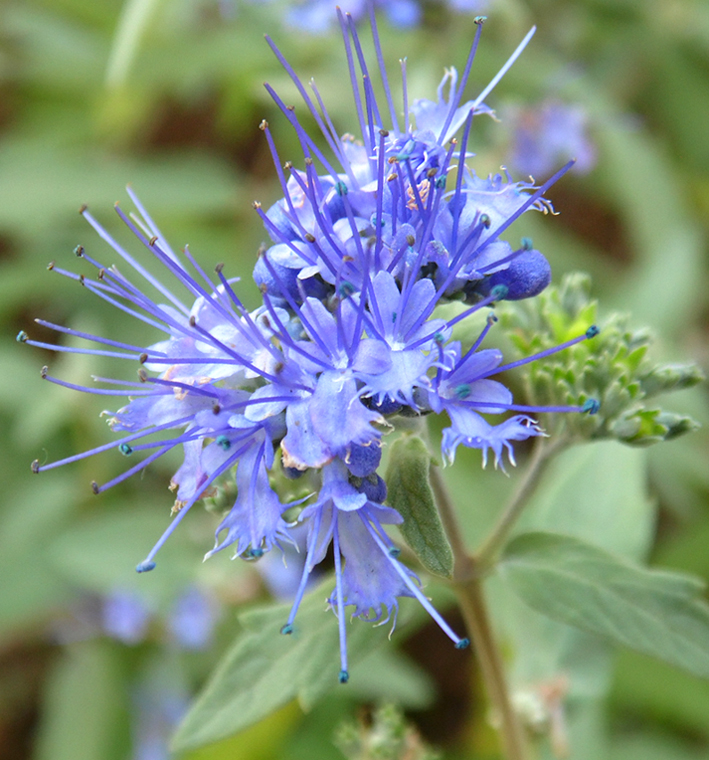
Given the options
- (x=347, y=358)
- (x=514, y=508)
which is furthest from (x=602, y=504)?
(x=347, y=358)

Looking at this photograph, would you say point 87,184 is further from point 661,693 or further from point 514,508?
point 661,693

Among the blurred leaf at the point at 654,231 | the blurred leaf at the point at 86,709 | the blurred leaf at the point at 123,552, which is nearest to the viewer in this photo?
the blurred leaf at the point at 123,552

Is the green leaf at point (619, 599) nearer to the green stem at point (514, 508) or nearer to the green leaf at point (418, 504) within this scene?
the green stem at point (514, 508)

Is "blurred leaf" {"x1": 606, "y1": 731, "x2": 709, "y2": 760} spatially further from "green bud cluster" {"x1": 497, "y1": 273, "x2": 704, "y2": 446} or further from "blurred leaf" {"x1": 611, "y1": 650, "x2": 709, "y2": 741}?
"green bud cluster" {"x1": 497, "y1": 273, "x2": 704, "y2": 446}

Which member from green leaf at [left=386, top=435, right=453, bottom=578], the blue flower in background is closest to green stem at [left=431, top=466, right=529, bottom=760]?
green leaf at [left=386, top=435, right=453, bottom=578]

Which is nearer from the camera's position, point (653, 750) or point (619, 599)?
point (619, 599)

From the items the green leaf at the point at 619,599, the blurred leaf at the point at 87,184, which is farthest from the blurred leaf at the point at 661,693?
the blurred leaf at the point at 87,184
